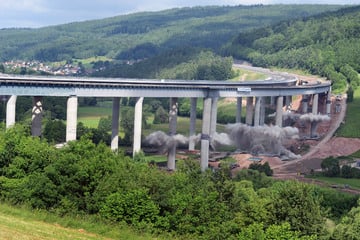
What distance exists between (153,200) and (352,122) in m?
109

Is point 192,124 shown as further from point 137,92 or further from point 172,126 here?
point 137,92

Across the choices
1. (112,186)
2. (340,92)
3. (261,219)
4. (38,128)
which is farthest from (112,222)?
(340,92)

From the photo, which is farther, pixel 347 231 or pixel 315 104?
pixel 315 104

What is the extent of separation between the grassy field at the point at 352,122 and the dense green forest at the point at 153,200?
87363 millimetres

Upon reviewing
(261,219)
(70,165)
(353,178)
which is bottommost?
(353,178)

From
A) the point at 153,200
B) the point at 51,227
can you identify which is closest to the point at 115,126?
the point at 153,200

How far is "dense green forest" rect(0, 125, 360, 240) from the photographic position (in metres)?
46.8

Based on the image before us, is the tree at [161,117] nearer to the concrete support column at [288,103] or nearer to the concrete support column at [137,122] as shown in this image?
the concrete support column at [288,103]

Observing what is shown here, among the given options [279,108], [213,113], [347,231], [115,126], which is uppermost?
[213,113]

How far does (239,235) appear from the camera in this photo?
4428 cm

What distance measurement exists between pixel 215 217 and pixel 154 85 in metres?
59.8

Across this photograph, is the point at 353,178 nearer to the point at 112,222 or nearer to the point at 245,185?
the point at 245,185

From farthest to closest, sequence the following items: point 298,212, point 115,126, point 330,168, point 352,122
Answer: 1. point 352,122
2. point 330,168
3. point 115,126
4. point 298,212

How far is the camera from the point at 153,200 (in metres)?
49.0
